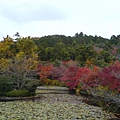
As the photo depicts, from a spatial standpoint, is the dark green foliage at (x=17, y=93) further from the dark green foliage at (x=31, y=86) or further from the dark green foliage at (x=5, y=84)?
the dark green foliage at (x=31, y=86)

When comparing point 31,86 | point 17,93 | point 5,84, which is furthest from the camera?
point 31,86

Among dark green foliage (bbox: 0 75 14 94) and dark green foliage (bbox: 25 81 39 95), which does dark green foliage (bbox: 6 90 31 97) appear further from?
dark green foliage (bbox: 25 81 39 95)

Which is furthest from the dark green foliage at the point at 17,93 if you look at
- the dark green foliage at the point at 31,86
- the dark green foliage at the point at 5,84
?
the dark green foliage at the point at 31,86

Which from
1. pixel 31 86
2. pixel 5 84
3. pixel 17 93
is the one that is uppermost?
pixel 5 84

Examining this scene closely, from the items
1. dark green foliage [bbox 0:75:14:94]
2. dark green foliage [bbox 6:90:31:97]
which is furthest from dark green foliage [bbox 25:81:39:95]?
dark green foliage [bbox 0:75:14:94]

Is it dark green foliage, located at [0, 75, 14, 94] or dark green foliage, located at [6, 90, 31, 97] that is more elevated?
dark green foliage, located at [0, 75, 14, 94]

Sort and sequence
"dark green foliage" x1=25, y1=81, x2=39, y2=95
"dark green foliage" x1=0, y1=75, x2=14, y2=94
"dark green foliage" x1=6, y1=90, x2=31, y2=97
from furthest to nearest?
"dark green foliage" x1=25, y1=81, x2=39, y2=95, "dark green foliage" x1=0, y1=75, x2=14, y2=94, "dark green foliage" x1=6, y1=90, x2=31, y2=97

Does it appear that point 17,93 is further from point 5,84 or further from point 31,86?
point 31,86

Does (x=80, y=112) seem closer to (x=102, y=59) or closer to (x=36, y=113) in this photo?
(x=36, y=113)

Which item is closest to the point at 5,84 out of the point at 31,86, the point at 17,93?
the point at 17,93

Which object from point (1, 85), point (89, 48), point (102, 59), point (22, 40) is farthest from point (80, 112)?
point (89, 48)

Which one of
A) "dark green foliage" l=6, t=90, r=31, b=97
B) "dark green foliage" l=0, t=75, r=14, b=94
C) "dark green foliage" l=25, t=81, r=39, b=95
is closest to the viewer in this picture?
"dark green foliage" l=6, t=90, r=31, b=97

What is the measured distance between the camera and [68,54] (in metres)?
38.6

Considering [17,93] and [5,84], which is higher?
[5,84]
